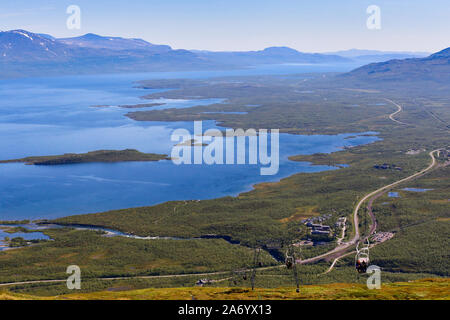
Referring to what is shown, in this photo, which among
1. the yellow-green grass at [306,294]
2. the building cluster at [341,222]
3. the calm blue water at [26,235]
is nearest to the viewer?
the yellow-green grass at [306,294]

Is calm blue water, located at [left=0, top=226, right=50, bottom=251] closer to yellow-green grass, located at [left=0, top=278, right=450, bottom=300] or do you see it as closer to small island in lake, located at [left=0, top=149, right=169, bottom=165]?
yellow-green grass, located at [left=0, top=278, right=450, bottom=300]

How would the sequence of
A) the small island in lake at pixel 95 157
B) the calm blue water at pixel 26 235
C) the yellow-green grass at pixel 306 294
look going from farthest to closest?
the small island in lake at pixel 95 157 < the calm blue water at pixel 26 235 < the yellow-green grass at pixel 306 294

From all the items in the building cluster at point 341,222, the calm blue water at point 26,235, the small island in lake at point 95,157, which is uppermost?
the small island in lake at point 95,157

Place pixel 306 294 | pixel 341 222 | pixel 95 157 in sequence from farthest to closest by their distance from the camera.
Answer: pixel 95 157
pixel 341 222
pixel 306 294

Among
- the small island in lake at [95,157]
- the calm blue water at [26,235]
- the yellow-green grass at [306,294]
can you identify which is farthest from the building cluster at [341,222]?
the small island in lake at [95,157]

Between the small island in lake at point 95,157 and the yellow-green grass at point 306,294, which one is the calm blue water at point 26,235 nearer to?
the yellow-green grass at point 306,294

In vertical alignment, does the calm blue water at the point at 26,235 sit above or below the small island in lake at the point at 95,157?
below

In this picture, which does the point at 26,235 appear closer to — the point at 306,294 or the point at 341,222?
the point at 341,222

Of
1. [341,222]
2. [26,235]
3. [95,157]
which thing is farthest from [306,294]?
[95,157]
